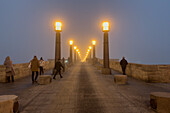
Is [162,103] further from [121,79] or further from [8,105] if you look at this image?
[8,105]

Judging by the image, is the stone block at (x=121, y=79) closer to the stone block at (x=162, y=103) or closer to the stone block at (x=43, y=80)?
the stone block at (x=162, y=103)

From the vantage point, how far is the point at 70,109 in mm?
3723

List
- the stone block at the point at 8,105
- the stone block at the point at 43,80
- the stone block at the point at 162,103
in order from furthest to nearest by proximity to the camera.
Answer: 1. the stone block at the point at 43,80
2. the stone block at the point at 162,103
3. the stone block at the point at 8,105

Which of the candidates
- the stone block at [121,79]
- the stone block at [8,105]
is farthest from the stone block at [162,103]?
the stone block at [8,105]

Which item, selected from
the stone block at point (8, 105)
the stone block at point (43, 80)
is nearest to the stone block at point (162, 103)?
the stone block at point (8, 105)

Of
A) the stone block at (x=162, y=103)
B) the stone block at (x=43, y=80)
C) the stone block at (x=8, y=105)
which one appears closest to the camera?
the stone block at (x=8, y=105)

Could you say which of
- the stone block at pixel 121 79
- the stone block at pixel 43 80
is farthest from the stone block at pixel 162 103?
the stone block at pixel 43 80

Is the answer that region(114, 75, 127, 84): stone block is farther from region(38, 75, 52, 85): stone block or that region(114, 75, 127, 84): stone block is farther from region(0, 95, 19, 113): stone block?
region(0, 95, 19, 113): stone block

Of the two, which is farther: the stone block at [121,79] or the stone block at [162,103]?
the stone block at [121,79]

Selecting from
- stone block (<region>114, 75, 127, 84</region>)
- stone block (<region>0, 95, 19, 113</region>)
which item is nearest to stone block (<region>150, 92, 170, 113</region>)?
stone block (<region>114, 75, 127, 84</region>)

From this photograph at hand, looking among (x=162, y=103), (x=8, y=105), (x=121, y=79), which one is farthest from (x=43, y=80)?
(x=162, y=103)

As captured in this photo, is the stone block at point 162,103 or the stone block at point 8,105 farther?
the stone block at point 162,103

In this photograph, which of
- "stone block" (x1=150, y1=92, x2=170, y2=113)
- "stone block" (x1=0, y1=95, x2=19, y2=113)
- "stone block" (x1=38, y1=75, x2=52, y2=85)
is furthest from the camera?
"stone block" (x1=38, y1=75, x2=52, y2=85)

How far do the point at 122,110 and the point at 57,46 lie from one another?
31.7 ft
